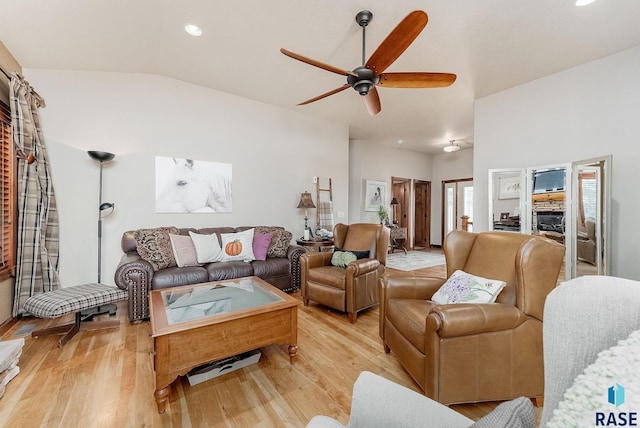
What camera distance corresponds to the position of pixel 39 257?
9.14 ft

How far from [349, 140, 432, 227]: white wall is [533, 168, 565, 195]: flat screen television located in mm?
3483

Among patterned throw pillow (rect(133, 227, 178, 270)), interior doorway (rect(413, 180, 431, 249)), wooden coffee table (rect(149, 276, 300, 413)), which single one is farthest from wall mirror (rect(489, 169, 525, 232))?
patterned throw pillow (rect(133, 227, 178, 270))

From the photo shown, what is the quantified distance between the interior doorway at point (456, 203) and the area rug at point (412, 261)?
4.85 ft

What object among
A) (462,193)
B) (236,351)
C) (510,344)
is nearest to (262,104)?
(236,351)

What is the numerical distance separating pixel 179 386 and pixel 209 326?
506mm

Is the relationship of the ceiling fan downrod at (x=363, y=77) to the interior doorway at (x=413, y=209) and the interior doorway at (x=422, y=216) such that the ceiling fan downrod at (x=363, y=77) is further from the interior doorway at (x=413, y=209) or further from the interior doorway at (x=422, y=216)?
the interior doorway at (x=422, y=216)

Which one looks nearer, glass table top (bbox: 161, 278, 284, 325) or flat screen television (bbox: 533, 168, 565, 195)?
glass table top (bbox: 161, 278, 284, 325)

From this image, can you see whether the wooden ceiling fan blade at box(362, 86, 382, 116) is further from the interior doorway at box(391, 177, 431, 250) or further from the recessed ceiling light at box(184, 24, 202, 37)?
the interior doorway at box(391, 177, 431, 250)

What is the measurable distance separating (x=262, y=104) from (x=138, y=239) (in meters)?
2.75

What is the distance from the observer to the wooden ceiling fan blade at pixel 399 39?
1.60 m

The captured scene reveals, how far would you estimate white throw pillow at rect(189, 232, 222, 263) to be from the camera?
3.21 m

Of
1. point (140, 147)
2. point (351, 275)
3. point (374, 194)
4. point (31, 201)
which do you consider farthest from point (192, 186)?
point (374, 194)

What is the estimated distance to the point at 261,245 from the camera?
363cm

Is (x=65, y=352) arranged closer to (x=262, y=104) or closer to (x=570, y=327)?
(x=570, y=327)
